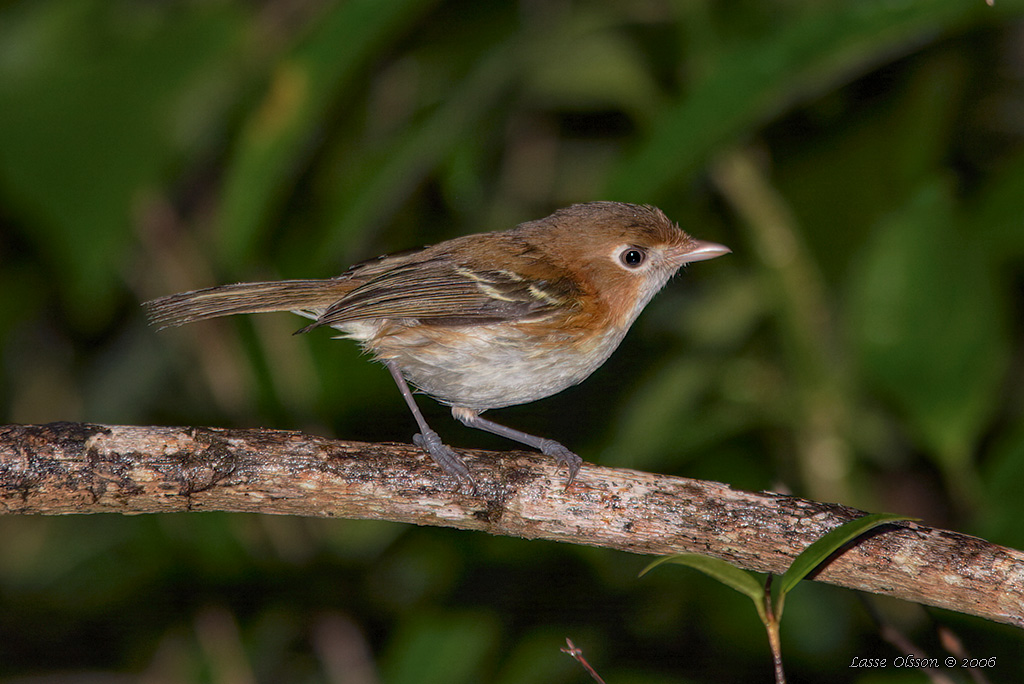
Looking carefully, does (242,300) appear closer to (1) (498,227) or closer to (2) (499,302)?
(2) (499,302)

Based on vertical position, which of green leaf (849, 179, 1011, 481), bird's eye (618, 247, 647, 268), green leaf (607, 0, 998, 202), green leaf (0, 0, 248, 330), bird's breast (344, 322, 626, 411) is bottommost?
green leaf (849, 179, 1011, 481)

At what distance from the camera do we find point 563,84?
4.36 meters

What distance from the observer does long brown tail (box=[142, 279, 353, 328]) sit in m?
3.46

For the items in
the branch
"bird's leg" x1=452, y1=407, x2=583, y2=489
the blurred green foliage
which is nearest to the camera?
the branch

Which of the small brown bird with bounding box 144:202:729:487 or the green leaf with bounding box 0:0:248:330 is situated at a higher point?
the green leaf with bounding box 0:0:248:330

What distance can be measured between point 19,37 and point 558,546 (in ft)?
10.4

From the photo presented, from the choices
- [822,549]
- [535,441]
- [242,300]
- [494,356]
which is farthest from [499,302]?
[822,549]

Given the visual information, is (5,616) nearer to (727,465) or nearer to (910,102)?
(727,465)

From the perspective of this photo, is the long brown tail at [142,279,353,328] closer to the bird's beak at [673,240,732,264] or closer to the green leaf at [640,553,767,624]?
the bird's beak at [673,240,732,264]

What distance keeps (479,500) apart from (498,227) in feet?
7.75

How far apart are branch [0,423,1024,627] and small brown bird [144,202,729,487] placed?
516 mm

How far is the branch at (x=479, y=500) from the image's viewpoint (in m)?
2.55

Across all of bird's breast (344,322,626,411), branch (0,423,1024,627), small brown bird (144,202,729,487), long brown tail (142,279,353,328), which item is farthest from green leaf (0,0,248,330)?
bird's breast (344,322,626,411)

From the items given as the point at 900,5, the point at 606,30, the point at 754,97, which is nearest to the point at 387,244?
the point at 606,30
